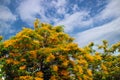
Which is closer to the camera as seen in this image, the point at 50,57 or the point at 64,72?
the point at 50,57

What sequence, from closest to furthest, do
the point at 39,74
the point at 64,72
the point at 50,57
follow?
the point at 50,57, the point at 39,74, the point at 64,72

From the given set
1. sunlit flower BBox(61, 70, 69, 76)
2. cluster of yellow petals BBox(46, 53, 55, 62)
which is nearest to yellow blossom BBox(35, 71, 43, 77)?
cluster of yellow petals BBox(46, 53, 55, 62)

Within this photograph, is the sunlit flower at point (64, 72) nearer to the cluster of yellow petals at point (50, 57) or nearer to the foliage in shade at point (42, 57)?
the foliage in shade at point (42, 57)

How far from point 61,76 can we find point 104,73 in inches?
338

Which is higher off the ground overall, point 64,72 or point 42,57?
point 42,57

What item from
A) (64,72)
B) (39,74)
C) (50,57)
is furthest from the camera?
(64,72)

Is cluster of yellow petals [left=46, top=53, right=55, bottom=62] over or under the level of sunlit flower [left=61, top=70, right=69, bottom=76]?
over

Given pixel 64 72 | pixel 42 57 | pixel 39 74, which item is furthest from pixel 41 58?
pixel 64 72

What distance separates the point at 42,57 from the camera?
18.9 metres

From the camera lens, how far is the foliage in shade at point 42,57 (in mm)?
18531

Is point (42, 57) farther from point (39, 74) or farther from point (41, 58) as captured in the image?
point (39, 74)

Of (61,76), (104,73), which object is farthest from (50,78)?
(104,73)

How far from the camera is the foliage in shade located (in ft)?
60.8

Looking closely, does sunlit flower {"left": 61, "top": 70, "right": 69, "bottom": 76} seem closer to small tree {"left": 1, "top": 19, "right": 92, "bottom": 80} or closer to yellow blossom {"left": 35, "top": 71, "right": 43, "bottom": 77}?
small tree {"left": 1, "top": 19, "right": 92, "bottom": 80}
